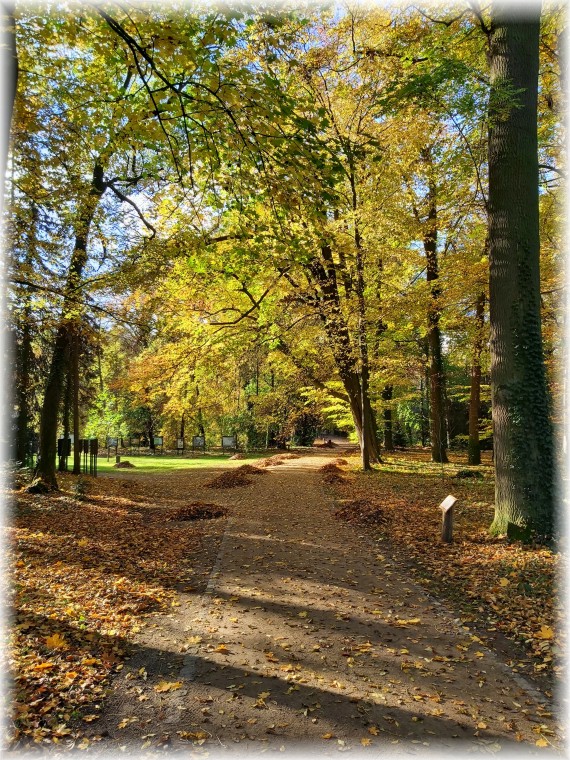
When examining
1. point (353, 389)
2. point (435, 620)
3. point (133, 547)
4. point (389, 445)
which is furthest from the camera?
point (389, 445)

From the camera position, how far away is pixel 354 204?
14047 mm

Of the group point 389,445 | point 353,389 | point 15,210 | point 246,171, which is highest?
point 15,210

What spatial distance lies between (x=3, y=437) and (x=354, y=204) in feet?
40.5

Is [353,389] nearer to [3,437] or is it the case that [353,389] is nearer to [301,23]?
[3,437]

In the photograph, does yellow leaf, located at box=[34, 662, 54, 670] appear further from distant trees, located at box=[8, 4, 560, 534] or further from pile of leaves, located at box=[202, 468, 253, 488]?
pile of leaves, located at box=[202, 468, 253, 488]

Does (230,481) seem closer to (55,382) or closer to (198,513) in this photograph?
(198,513)

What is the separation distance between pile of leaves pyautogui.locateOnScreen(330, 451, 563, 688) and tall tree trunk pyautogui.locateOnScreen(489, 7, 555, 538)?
69cm

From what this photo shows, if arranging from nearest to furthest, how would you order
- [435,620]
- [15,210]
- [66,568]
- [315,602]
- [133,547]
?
[435,620] → [315,602] → [66,568] → [133,547] → [15,210]

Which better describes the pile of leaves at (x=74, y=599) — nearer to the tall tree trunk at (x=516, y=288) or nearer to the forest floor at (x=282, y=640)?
the forest floor at (x=282, y=640)

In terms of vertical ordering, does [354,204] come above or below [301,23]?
above

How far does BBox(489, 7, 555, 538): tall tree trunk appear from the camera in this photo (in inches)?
261

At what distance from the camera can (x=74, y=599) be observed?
16.3 feet

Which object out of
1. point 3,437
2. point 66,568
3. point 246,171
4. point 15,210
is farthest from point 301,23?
point 3,437

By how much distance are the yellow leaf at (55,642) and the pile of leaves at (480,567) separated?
3.75m
